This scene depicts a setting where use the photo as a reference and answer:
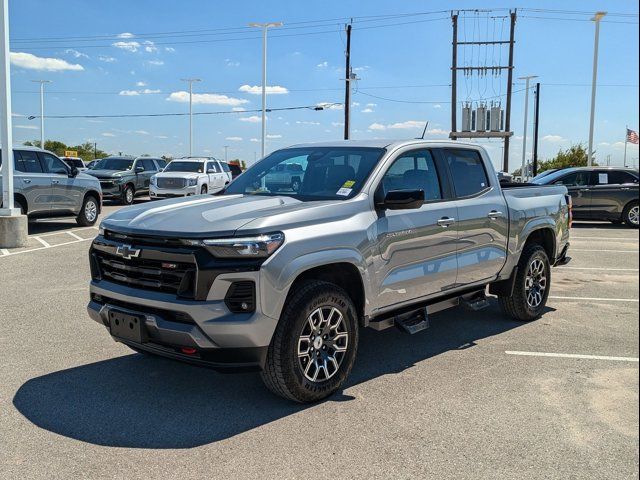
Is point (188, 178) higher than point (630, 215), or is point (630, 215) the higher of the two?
→ point (188, 178)

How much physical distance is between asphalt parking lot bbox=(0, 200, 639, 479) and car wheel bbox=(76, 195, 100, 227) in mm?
9509

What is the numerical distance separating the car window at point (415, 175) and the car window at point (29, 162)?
11084mm

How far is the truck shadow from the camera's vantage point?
3.74m

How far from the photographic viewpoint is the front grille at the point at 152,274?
3.83 m

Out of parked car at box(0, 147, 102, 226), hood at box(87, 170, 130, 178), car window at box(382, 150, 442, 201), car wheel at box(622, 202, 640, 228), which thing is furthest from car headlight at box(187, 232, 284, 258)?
hood at box(87, 170, 130, 178)

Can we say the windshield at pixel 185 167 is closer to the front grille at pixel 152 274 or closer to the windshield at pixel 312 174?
the windshield at pixel 312 174

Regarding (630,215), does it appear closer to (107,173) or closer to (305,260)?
(305,260)

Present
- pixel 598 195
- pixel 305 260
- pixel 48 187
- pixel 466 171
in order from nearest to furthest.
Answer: pixel 305 260 → pixel 466 171 → pixel 48 187 → pixel 598 195

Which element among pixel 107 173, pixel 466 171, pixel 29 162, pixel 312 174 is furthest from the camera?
pixel 107 173

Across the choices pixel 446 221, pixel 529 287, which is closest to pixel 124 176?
pixel 529 287

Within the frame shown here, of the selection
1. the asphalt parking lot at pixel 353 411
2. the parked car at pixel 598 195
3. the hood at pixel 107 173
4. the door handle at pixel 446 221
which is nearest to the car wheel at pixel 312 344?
the asphalt parking lot at pixel 353 411

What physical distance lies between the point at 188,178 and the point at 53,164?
8138 millimetres

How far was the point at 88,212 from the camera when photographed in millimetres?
15578

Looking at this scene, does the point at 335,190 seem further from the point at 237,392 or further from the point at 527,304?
the point at 527,304
